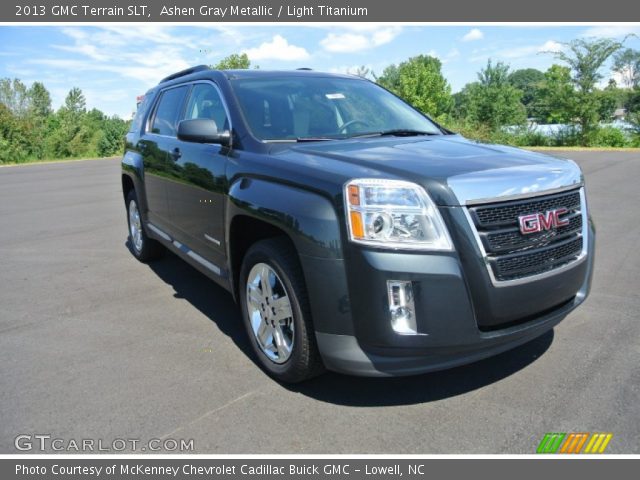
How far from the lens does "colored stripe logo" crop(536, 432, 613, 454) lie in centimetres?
251

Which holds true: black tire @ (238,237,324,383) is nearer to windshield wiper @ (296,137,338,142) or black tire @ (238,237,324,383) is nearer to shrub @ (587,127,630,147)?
windshield wiper @ (296,137,338,142)

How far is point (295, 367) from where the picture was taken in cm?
297

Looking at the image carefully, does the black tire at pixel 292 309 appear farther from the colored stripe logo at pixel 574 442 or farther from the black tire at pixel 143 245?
the black tire at pixel 143 245

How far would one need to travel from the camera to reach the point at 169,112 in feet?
16.6

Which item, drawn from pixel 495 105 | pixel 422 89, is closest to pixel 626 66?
pixel 495 105

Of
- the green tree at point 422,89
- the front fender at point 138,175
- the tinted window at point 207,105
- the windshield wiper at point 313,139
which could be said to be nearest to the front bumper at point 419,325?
the windshield wiper at point 313,139

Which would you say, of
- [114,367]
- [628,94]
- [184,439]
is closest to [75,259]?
[114,367]

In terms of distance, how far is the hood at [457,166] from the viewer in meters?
2.57

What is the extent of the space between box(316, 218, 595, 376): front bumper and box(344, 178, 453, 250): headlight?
0.23 feet

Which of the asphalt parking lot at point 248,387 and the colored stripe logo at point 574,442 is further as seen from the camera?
the asphalt parking lot at point 248,387

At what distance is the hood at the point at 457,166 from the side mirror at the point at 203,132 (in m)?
0.57

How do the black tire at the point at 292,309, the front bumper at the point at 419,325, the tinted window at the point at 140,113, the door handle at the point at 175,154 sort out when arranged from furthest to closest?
the tinted window at the point at 140,113
the door handle at the point at 175,154
the black tire at the point at 292,309
the front bumper at the point at 419,325

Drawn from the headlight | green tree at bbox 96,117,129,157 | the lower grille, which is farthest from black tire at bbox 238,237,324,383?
green tree at bbox 96,117,129,157

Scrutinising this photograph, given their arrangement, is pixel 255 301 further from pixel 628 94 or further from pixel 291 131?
pixel 628 94
